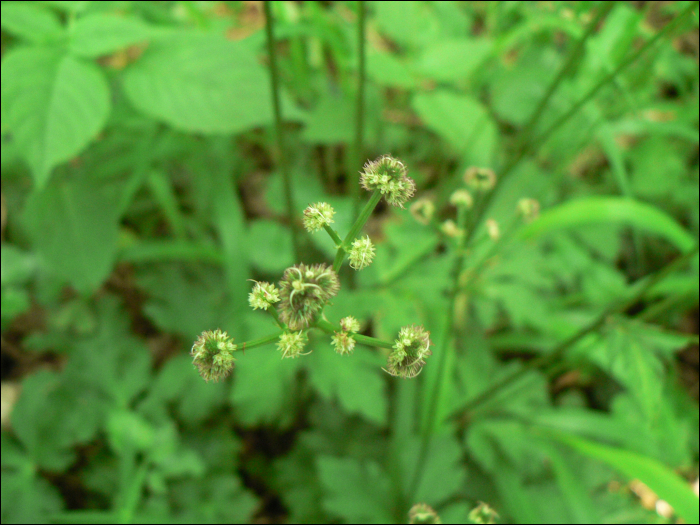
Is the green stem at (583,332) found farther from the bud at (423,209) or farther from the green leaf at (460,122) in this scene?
the green leaf at (460,122)

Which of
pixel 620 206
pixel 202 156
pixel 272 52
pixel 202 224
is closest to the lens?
pixel 272 52

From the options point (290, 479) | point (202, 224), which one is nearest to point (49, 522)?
point (290, 479)

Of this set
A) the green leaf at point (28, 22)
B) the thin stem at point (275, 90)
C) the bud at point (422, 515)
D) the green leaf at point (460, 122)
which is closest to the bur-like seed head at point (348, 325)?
the bud at point (422, 515)

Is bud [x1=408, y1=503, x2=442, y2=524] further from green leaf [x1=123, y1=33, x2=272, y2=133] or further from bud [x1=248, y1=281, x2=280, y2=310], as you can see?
green leaf [x1=123, y1=33, x2=272, y2=133]

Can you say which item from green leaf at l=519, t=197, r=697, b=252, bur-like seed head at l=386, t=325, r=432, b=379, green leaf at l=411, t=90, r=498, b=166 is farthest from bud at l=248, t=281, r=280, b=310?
green leaf at l=411, t=90, r=498, b=166

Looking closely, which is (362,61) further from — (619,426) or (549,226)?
(619,426)

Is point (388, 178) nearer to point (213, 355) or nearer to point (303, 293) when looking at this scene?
point (303, 293)
